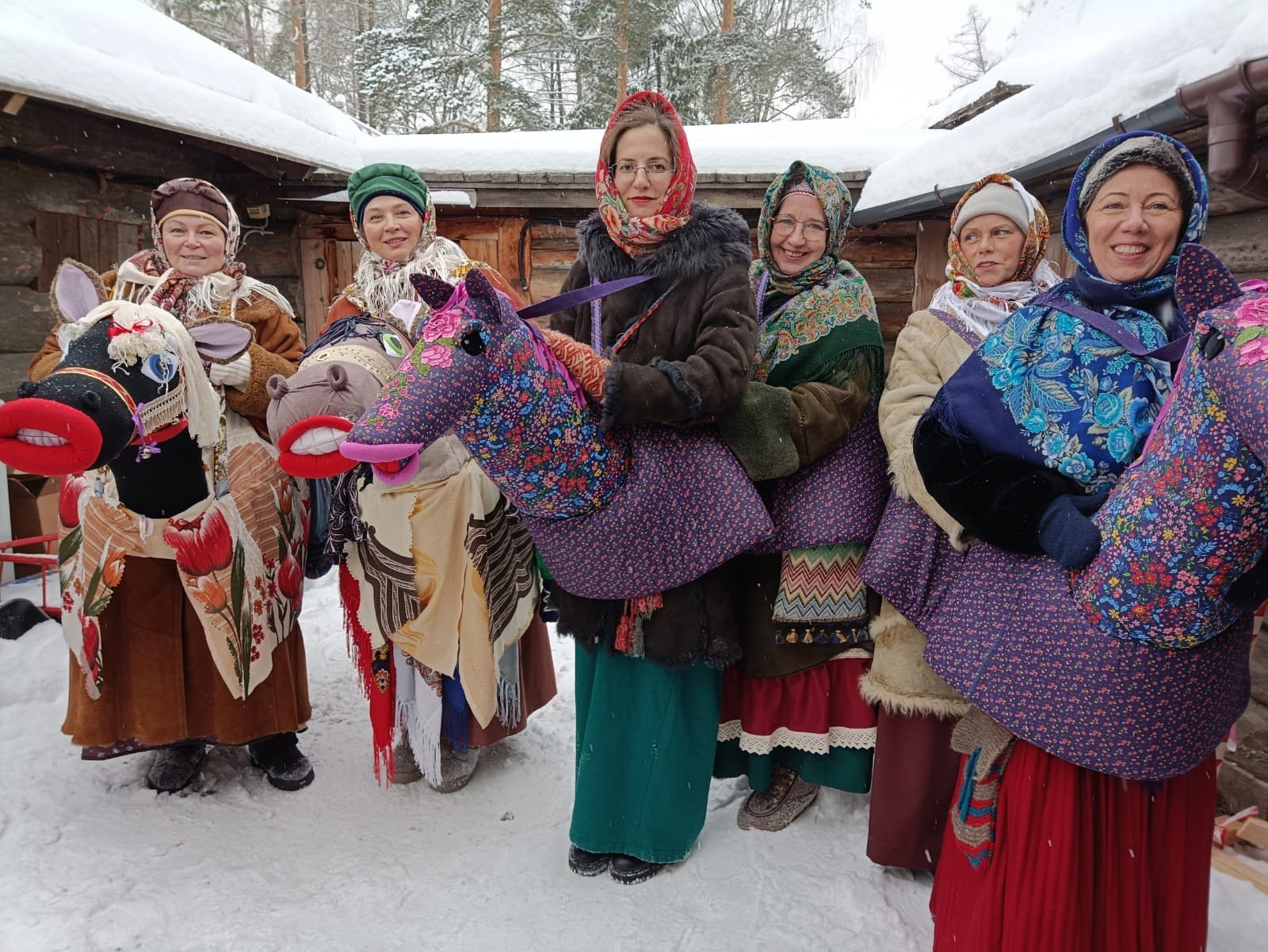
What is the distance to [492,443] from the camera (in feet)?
5.42

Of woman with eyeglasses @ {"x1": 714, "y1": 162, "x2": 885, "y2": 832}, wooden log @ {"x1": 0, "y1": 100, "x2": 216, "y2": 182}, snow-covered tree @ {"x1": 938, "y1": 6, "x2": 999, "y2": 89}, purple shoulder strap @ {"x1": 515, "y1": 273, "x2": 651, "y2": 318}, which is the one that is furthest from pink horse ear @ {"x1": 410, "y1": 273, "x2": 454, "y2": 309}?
snow-covered tree @ {"x1": 938, "y1": 6, "x2": 999, "y2": 89}

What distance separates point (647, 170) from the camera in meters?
1.99

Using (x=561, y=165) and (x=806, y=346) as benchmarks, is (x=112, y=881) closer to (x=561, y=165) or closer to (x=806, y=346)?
(x=806, y=346)

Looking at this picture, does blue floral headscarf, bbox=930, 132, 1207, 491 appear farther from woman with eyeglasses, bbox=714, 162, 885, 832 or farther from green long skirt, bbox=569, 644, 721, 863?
green long skirt, bbox=569, 644, 721, 863

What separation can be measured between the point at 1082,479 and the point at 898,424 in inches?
20.3

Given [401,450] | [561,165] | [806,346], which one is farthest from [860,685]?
[561,165]

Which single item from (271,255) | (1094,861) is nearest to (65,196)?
(271,255)

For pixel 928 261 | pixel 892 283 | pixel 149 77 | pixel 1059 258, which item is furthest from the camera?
pixel 892 283

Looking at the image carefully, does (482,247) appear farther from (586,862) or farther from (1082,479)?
(1082,479)

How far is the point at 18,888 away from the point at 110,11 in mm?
5375

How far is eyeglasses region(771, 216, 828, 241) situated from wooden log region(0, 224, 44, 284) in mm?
4586

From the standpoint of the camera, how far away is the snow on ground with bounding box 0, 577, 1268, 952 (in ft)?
6.58

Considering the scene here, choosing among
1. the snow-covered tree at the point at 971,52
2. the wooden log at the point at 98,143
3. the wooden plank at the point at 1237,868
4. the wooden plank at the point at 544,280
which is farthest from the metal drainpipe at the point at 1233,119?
the snow-covered tree at the point at 971,52

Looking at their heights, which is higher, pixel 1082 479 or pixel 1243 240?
pixel 1243 240
